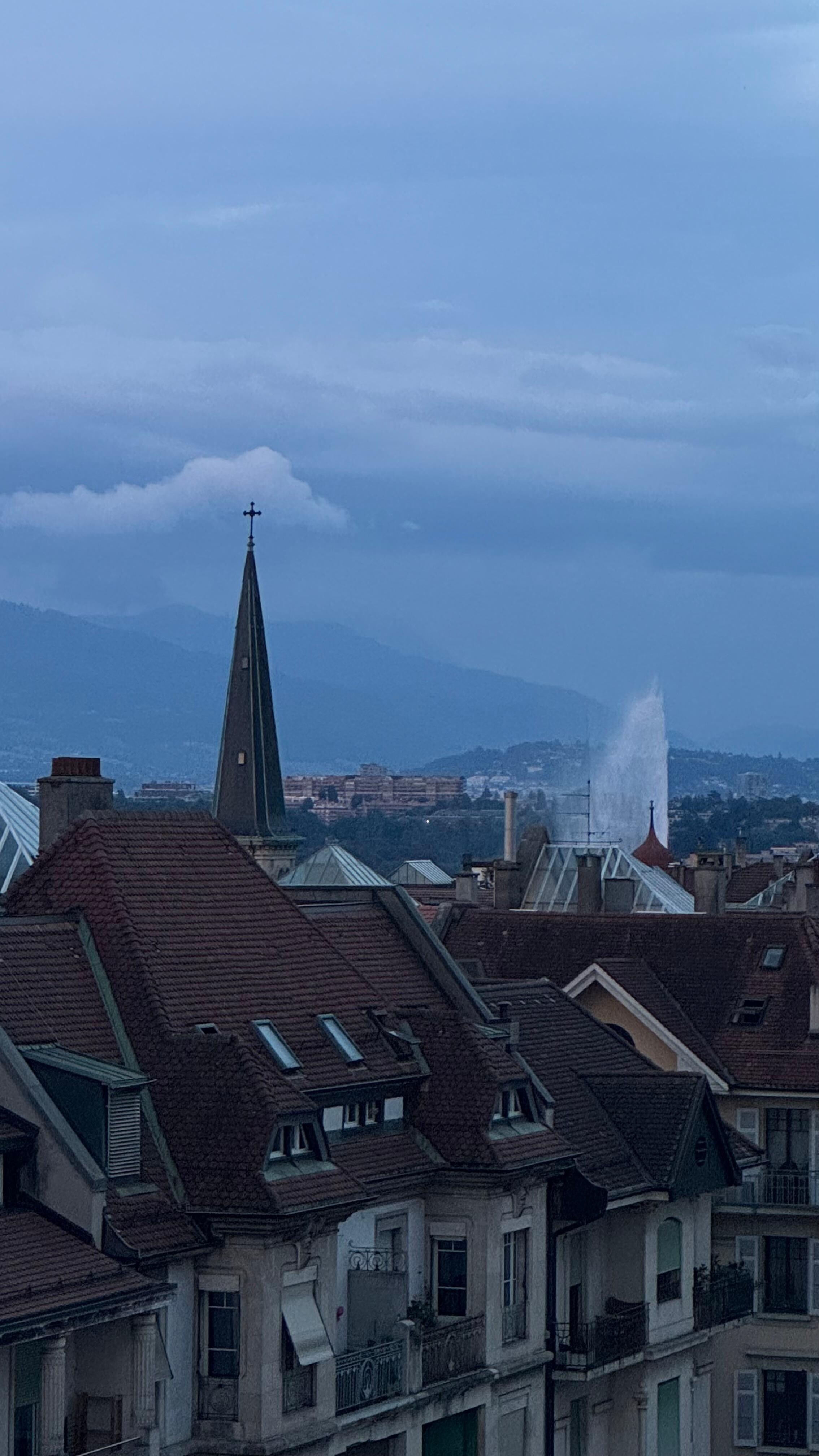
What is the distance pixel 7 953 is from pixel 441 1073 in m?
8.08

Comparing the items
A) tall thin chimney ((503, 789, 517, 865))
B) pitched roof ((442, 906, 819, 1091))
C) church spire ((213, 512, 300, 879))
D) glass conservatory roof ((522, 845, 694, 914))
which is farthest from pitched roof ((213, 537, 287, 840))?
pitched roof ((442, 906, 819, 1091))

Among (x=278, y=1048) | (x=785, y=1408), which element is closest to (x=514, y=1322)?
(x=278, y=1048)

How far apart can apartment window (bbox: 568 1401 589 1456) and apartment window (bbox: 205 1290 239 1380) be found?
1245cm

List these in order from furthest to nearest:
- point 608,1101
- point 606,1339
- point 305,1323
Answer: point 608,1101, point 606,1339, point 305,1323

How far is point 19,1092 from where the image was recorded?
3462 cm

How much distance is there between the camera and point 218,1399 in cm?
3625

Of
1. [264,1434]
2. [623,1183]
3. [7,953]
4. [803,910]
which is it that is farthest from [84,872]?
[803,910]

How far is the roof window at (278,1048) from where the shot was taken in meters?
39.2

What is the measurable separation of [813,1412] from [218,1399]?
2647cm

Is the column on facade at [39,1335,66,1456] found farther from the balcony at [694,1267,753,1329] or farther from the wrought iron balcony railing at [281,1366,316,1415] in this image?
the balcony at [694,1267,753,1329]

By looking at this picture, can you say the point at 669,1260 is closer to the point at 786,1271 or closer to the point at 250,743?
the point at 786,1271

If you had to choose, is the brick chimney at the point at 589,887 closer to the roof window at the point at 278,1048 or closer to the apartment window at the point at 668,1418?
the apartment window at the point at 668,1418

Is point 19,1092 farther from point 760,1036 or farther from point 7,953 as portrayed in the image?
point 760,1036

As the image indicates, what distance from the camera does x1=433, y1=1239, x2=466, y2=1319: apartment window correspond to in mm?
42500
